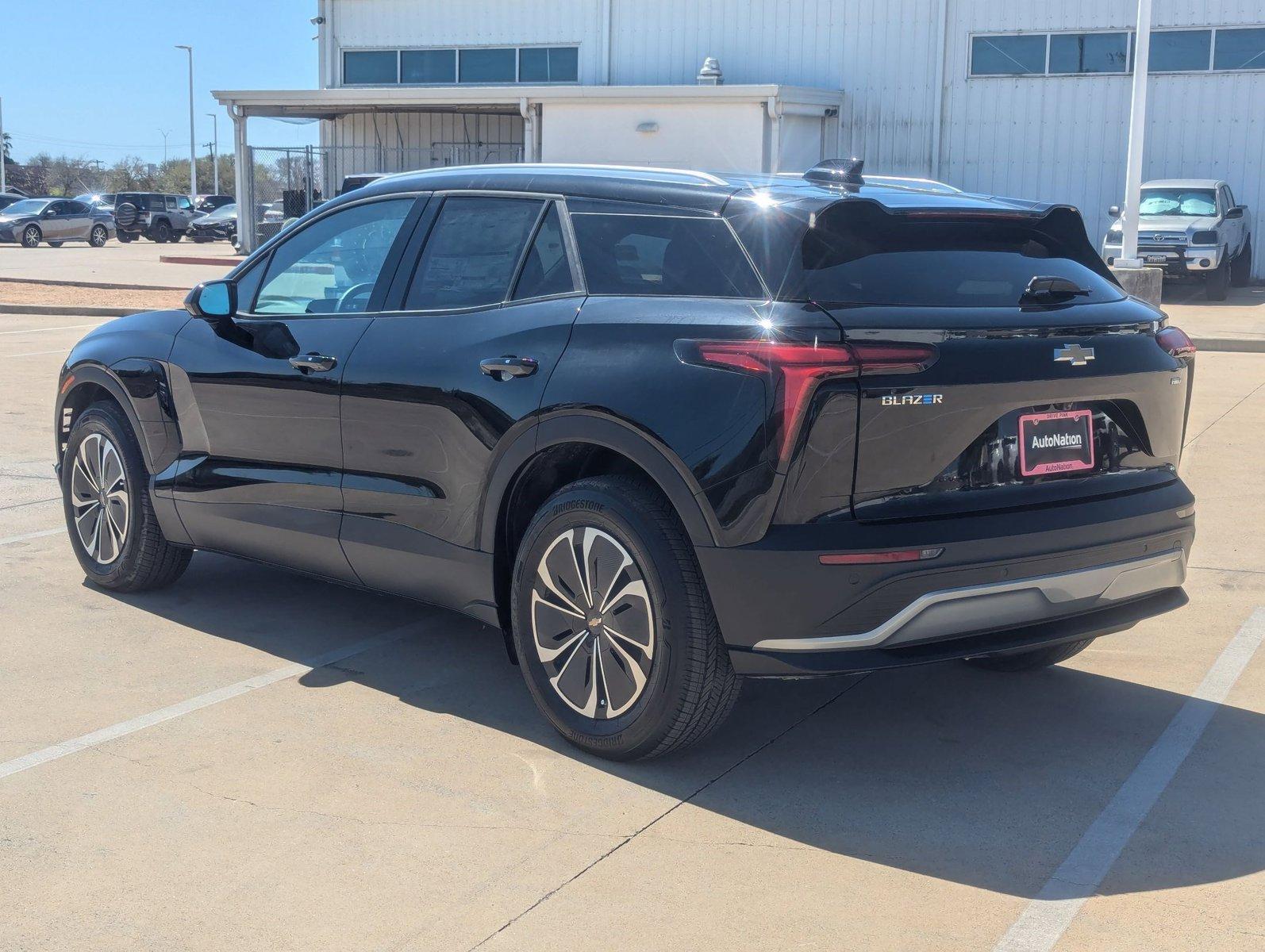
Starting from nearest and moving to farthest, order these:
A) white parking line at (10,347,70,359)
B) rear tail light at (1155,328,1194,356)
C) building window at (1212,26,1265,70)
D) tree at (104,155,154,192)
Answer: rear tail light at (1155,328,1194,356), white parking line at (10,347,70,359), building window at (1212,26,1265,70), tree at (104,155,154,192)

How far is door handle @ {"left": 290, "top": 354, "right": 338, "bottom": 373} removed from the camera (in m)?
5.09

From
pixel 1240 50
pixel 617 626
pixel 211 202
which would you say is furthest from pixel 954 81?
pixel 211 202

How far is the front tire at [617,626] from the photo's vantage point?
4.03m

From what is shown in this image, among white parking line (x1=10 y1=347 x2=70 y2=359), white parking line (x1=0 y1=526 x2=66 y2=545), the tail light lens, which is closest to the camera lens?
the tail light lens

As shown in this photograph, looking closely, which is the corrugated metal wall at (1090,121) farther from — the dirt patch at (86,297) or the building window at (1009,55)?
the dirt patch at (86,297)

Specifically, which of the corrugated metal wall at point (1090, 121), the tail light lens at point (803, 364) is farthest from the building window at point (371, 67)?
the tail light lens at point (803, 364)

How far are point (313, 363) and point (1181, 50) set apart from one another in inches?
1075

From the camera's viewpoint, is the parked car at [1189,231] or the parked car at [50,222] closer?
the parked car at [1189,231]

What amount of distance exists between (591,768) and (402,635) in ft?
5.20

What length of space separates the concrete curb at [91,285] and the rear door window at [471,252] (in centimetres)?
2105

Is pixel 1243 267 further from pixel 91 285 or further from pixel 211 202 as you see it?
pixel 211 202

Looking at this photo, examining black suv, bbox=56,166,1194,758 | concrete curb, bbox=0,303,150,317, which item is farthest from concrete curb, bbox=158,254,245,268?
black suv, bbox=56,166,1194,758

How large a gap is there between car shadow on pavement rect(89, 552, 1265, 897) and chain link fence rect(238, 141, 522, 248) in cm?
2580

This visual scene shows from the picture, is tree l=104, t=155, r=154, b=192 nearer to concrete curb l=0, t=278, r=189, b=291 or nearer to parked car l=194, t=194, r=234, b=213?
parked car l=194, t=194, r=234, b=213
